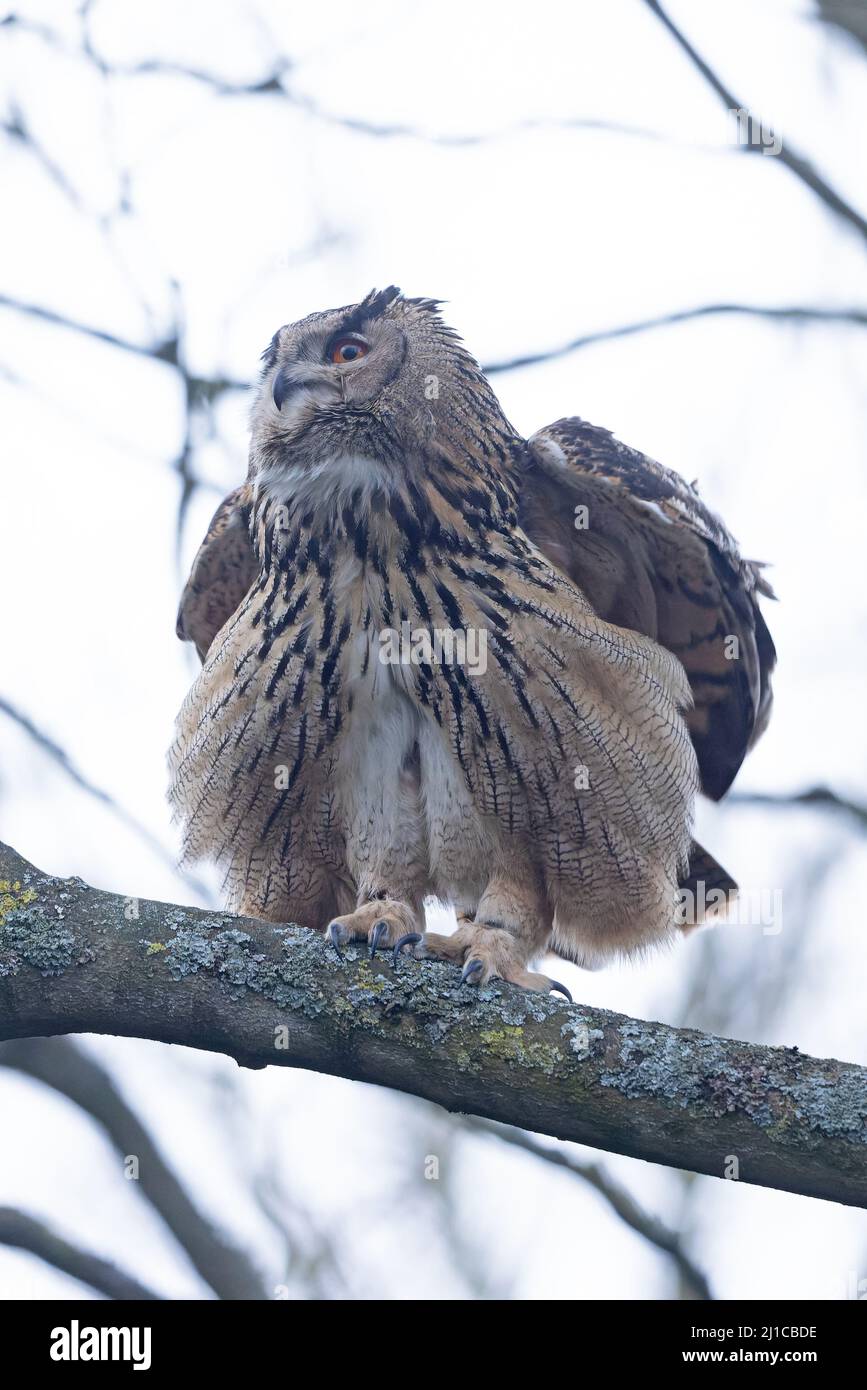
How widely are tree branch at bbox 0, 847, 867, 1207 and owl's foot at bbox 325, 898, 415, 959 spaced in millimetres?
325

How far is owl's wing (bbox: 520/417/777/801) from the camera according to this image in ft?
15.3

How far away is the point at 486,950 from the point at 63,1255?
1580 mm

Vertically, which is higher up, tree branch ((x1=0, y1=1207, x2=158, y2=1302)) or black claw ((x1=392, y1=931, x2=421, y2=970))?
black claw ((x1=392, y1=931, x2=421, y2=970))

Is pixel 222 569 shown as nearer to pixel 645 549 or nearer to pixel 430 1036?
pixel 645 549

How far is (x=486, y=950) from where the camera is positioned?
13.2 ft

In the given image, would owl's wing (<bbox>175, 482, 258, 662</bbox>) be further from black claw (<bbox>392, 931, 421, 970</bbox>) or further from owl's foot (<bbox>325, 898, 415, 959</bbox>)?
black claw (<bbox>392, 931, 421, 970</bbox>)

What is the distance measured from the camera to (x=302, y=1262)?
576 cm

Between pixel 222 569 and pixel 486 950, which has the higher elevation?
pixel 222 569

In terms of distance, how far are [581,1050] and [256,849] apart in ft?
5.56

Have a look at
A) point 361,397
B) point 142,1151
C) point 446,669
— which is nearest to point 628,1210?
point 142,1151

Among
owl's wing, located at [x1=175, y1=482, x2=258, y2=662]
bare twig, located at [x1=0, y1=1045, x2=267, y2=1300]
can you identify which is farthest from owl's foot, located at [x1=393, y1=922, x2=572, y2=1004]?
owl's wing, located at [x1=175, y1=482, x2=258, y2=662]

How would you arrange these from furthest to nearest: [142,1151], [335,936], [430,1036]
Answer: [142,1151]
[335,936]
[430,1036]

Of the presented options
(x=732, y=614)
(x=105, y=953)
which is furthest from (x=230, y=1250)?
(x=732, y=614)

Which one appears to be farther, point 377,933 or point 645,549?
point 645,549
